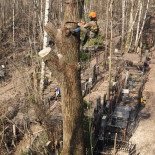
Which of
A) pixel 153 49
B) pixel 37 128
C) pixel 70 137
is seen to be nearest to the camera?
pixel 70 137

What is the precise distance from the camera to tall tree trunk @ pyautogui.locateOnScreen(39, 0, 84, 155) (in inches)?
175

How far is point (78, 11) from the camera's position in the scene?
4.42m

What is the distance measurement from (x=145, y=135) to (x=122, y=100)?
219 centimetres

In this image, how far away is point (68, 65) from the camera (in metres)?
4.64

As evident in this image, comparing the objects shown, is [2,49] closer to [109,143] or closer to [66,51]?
[109,143]

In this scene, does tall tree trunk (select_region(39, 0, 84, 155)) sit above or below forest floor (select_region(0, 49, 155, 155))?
above

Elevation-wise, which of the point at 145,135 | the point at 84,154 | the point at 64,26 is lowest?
the point at 145,135

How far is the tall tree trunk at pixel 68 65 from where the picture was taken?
14.5 ft

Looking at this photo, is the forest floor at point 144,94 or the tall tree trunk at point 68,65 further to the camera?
the forest floor at point 144,94

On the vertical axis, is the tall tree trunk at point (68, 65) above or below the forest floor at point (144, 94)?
above

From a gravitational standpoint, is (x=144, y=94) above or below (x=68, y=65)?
below

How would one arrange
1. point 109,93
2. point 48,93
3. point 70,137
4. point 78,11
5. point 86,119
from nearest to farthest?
point 78,11, point 70,137, point 86,119, point 109,93, point 48,93

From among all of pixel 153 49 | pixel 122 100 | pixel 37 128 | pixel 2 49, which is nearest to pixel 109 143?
pixel 37 128

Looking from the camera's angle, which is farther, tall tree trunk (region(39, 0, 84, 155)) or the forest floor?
the forest floor
